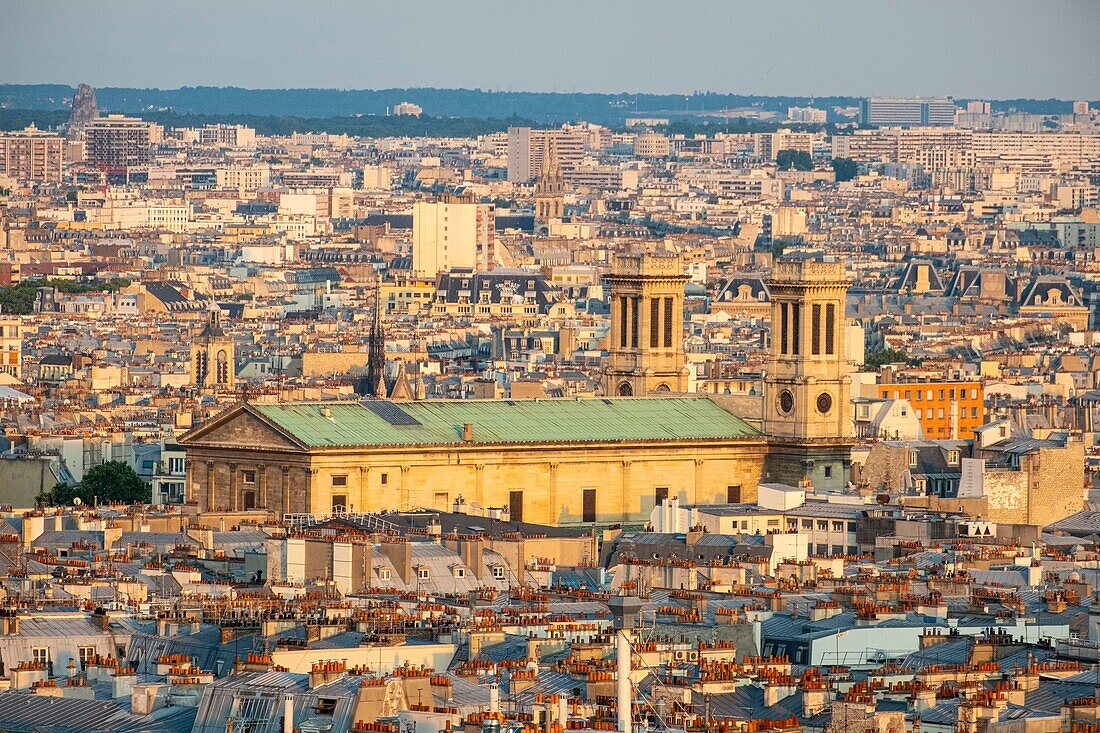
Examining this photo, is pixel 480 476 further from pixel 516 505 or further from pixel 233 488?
pixel 233 488

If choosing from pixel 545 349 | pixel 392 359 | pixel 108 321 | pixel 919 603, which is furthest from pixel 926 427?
pixel 108 321

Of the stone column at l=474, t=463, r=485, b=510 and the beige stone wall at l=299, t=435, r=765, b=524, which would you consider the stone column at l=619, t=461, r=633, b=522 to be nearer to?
the beige stone wall at l=299, t=435, r=765, b=524

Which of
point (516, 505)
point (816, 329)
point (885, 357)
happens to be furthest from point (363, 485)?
point (885, 357)

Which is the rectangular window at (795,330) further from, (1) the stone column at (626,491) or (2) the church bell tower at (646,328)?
(1) the stone column at (626,491)

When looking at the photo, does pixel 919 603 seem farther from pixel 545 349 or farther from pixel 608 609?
pixel 545 349

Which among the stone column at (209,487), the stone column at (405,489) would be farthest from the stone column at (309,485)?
the stone column at (209,487)

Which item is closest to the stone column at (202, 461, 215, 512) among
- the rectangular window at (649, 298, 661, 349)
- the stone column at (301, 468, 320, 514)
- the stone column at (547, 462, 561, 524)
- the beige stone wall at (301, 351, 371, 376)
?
the stone column at (301, 468, 320, 514)

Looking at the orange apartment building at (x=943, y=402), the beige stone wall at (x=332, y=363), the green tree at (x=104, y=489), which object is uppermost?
the green tree at (x=104, y=489)
